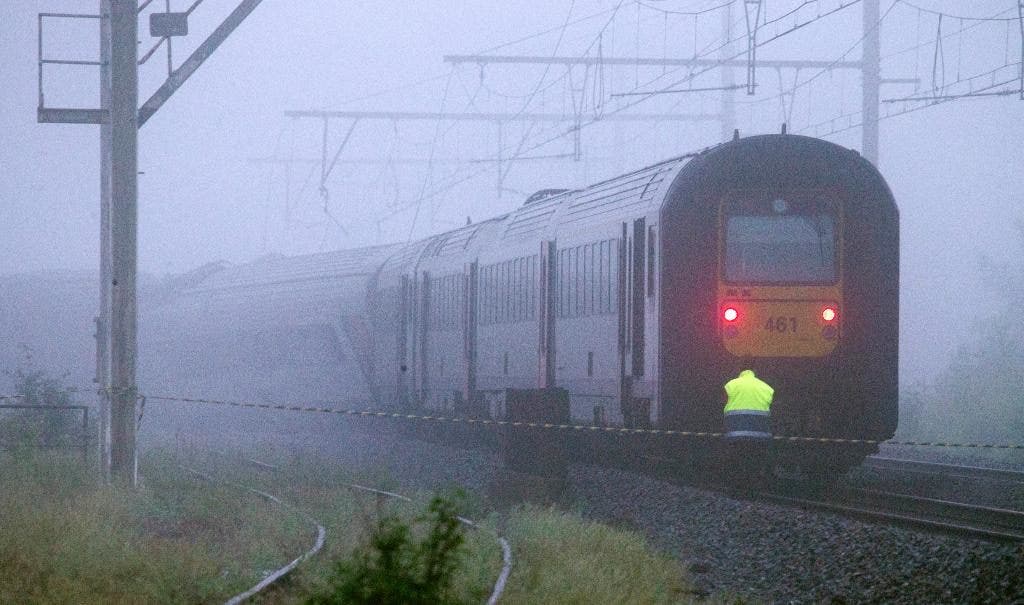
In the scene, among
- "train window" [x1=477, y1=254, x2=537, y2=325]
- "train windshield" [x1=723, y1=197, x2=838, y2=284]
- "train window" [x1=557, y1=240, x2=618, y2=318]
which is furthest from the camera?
"train window" [x1=477, y1=254, x2=537, y2=325]

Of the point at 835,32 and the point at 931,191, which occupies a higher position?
the point at 835,32

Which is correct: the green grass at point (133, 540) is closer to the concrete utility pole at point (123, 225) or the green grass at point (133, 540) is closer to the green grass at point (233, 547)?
the green grass at point (233, 547)

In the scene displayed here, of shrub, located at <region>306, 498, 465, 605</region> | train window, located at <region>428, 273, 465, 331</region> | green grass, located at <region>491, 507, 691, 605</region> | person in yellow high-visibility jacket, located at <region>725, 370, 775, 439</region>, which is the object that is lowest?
green grass, located at <region>491, 507, 691, 605</region>

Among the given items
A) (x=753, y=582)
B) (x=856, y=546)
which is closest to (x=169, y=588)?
(x=753, y=582)

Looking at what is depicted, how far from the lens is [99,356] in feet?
53.6

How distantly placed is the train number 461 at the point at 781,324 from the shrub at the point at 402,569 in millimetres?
8747

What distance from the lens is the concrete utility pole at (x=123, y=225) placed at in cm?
1546

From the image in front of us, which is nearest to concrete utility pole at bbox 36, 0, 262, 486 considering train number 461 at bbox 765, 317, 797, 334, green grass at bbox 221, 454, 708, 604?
green grass at bbox 221, 454, 708, 604

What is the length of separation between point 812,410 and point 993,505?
2163 millimetres

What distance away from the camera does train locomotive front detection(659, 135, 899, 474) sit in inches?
594

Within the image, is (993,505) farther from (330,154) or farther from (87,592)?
(330,154)

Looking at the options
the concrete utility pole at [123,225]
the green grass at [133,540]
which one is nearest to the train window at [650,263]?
the green grass at [133,540]

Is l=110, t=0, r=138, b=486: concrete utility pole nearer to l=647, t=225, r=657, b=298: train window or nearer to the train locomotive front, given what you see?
l=647, t=225, r=657, b=298: train window

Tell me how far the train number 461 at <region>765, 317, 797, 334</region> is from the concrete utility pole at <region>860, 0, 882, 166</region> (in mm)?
8837
